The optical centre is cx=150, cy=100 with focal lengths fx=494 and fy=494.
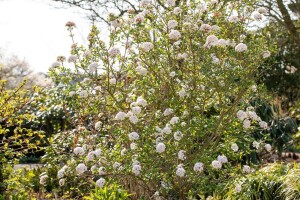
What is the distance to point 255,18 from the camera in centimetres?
508

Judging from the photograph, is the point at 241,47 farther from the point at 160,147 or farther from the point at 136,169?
the point at 136,169

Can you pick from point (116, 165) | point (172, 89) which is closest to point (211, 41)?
point (172, 89)

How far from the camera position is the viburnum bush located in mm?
4828

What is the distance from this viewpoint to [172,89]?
16.9 ft

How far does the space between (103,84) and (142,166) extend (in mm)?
1007

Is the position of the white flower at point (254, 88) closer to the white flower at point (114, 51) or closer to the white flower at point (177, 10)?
the white flower at point (177, 10)

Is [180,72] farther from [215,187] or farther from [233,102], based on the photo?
[215,187]

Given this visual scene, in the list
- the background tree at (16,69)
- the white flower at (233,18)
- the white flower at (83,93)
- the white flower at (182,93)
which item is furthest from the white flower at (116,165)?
the background tree at (16,69)

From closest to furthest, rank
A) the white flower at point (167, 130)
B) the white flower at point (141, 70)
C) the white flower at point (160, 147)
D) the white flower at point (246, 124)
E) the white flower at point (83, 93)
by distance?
the white flower at point (160, 147) → the white flower at point (167, 130) → the white flower at point (246, 124) → the white flower at point (141, 70) → the white flower at point (83, 93)

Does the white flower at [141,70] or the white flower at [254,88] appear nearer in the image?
the white flower at [141,70]

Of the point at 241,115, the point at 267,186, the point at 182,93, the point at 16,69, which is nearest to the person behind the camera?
the point at 241,115

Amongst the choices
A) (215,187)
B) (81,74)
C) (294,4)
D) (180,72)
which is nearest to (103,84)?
(81,74)

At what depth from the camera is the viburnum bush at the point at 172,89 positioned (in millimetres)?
4828

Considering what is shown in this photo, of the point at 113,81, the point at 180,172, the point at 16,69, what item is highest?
the point at 16,69
